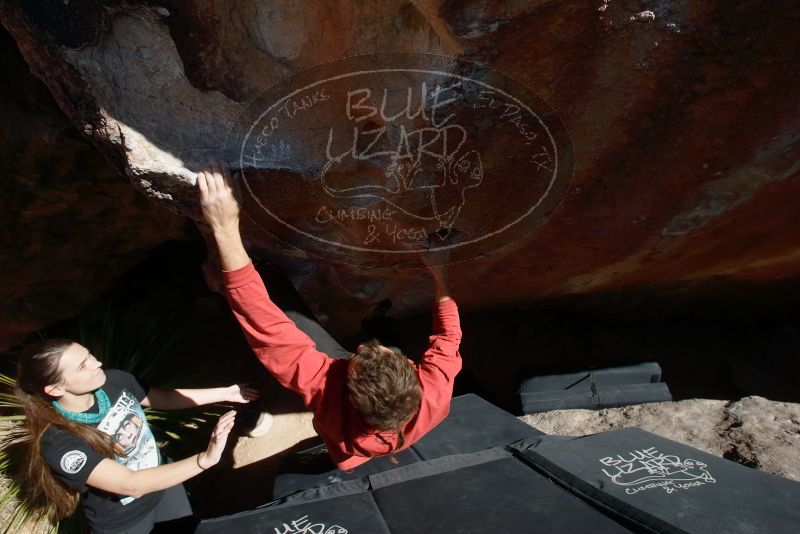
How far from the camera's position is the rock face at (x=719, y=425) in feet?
7.75

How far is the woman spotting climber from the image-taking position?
1.68 m

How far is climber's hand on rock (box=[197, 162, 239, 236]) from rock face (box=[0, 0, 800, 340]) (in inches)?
2.4

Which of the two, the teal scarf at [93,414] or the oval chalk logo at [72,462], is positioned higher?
the teal scarf at [93,414]

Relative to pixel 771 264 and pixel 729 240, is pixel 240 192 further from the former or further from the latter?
pixel 771 264

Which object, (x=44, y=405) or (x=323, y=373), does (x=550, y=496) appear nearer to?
(x=323, y=373)

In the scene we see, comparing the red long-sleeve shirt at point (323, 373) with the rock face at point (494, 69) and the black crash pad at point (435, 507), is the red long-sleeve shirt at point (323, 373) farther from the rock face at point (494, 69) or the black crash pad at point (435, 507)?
the rock face at point (494, 69)

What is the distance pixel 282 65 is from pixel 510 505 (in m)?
1.64

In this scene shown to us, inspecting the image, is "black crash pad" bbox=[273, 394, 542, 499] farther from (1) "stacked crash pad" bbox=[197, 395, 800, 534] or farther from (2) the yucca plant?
(2) the yucca plant

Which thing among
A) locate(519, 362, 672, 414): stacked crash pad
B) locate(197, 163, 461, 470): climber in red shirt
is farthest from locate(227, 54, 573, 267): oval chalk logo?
locate(519, 362, 672, 414): stacked crash pad

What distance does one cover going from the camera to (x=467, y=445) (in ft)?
7.73

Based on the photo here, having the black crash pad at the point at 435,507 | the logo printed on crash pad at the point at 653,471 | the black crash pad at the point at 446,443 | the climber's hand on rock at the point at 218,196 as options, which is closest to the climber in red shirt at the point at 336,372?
the climber's hand on rock at the point at 218,196

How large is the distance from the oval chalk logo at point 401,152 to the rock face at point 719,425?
1295 millimetres

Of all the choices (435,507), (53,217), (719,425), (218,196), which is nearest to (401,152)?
(218,196)

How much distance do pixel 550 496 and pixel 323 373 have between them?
34.4 inches
